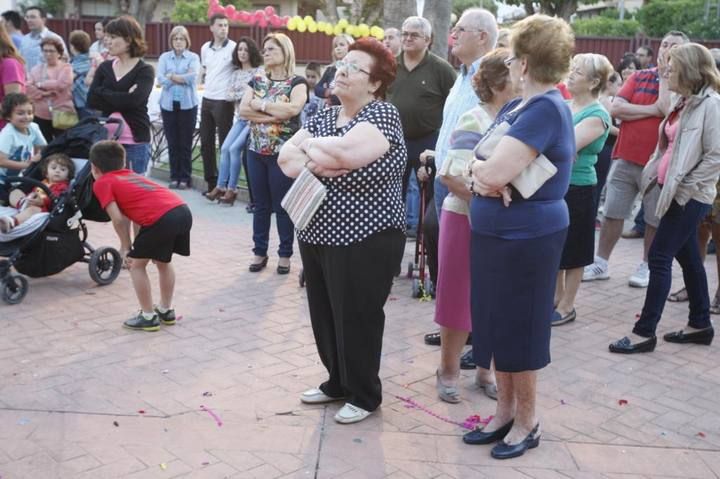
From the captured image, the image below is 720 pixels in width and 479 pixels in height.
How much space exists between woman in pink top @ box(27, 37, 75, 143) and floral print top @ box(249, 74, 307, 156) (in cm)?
259

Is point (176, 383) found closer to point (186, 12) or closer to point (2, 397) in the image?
point (2, 397)

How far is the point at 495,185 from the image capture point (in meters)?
3.61

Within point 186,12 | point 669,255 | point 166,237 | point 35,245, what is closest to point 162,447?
point 166,237

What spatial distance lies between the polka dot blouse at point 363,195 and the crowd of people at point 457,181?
10mm

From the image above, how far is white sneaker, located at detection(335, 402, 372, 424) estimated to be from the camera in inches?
169

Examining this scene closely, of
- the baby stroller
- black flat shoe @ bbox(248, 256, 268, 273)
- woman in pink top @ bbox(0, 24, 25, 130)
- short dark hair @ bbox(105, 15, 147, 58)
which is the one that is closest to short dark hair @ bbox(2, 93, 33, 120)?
the baby stroller

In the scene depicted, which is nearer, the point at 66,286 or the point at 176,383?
the point at 176,383

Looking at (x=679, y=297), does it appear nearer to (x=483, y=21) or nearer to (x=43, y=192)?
(x=483, y=21)

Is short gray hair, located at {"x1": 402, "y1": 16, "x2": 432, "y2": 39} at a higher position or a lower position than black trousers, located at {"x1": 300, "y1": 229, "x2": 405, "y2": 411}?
higher

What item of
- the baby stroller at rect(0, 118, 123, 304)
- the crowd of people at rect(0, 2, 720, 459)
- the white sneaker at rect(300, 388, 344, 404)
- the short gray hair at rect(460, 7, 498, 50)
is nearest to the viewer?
the crowd of people at rect(0, 2, 720, 459)

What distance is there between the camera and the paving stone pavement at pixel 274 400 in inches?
153

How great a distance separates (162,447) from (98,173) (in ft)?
8.57

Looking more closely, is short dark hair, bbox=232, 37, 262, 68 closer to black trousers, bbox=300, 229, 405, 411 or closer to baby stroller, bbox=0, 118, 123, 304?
baby stroller, bbox=0, 118, 123, 304

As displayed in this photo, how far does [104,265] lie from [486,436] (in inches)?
156
